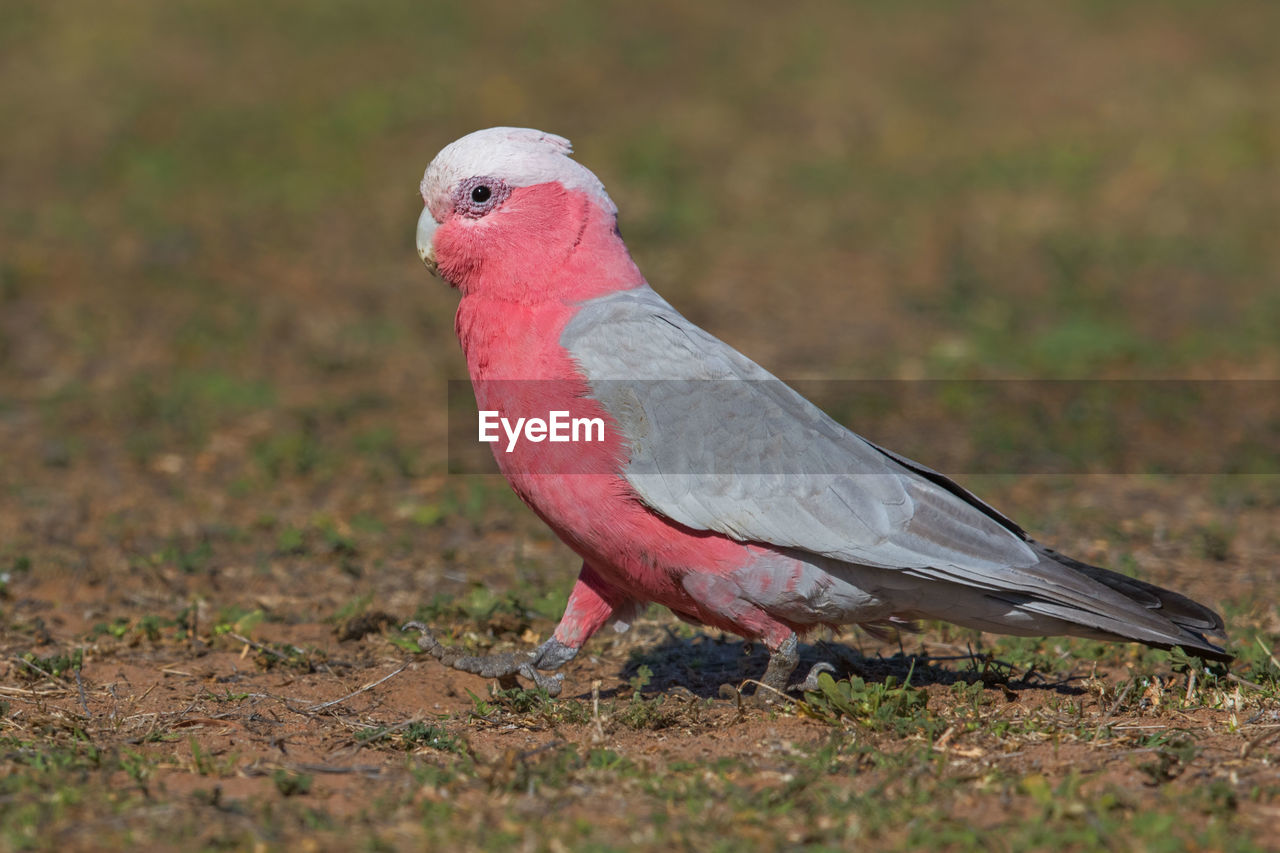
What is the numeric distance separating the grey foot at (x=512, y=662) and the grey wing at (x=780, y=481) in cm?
89

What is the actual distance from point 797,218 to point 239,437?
623cm

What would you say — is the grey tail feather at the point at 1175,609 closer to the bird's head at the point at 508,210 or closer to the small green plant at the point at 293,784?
the bird's head at the point at 508,210

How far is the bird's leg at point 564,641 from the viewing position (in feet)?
15.3

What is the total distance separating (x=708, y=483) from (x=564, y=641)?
994 mm

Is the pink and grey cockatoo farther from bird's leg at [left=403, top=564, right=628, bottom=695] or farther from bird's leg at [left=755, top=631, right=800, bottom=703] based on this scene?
bird's leg at [left=403, top=564, right=628, bottom=695]

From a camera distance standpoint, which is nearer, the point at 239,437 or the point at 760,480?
the point at 760,480

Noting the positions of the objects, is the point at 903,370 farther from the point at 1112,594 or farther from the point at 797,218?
the point at 1112,594

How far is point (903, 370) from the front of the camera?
376 inches

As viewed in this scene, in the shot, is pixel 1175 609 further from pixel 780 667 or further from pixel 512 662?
pixel 512 662

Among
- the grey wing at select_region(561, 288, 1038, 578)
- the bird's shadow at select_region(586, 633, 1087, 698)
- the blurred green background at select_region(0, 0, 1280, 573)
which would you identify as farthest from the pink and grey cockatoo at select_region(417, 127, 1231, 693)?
the blurred green background at select_region(0, 0, 1280, 573)

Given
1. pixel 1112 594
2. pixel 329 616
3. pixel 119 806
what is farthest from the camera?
pixel 329 616

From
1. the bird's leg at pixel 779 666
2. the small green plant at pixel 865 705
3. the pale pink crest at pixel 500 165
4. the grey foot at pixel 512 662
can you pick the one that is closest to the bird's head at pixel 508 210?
the pale pink crest at pixel 500 165

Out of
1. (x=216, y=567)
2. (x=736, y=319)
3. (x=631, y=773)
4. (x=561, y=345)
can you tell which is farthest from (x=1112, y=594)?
(x=736, y=319)

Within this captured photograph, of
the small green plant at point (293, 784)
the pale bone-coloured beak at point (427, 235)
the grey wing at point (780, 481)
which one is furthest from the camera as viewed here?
the pale bone-coloured beak at point (427, 235)
